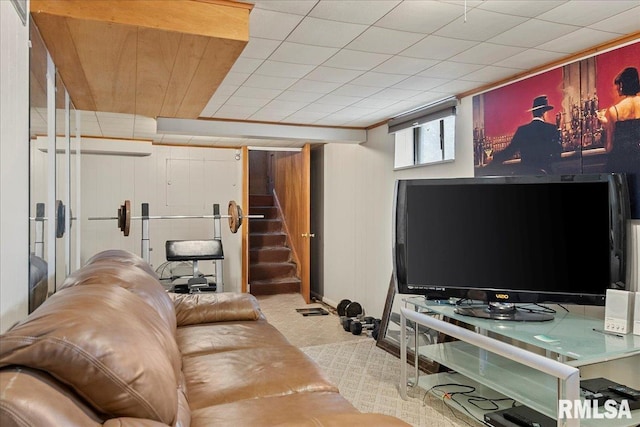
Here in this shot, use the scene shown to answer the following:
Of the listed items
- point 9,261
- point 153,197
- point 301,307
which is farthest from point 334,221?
point 9,261

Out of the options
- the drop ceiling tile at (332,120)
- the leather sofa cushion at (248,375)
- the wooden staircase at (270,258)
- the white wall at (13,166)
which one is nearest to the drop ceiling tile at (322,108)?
the drop ceiling tile at (332,120)

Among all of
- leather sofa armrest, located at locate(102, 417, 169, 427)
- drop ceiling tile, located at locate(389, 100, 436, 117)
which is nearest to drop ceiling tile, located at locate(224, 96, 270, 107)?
drop ceiling tile, located at locate(389, 100, 436, 117)

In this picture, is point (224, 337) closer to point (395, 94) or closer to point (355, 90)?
point (355, 90)

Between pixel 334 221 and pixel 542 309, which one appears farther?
pixel 334 221

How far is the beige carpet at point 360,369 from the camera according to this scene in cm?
272

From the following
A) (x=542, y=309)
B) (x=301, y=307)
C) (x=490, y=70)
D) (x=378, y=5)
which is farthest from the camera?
(x=301, y=307)

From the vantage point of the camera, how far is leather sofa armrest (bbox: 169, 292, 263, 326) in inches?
114

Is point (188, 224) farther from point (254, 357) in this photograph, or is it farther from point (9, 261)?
point (9, 261)

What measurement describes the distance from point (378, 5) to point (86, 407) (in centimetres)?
189

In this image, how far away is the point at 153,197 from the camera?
19.9 ft

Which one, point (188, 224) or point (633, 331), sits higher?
point (188, 224)

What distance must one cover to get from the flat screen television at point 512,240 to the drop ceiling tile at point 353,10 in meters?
1.07

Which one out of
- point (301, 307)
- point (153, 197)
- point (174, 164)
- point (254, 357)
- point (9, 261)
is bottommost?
point (301, 307)

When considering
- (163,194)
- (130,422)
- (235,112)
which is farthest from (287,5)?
(163,194)
